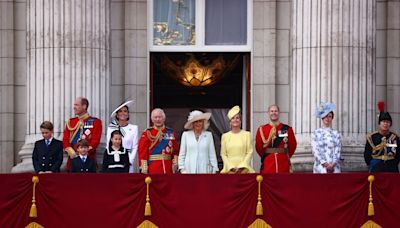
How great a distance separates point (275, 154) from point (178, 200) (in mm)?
2540

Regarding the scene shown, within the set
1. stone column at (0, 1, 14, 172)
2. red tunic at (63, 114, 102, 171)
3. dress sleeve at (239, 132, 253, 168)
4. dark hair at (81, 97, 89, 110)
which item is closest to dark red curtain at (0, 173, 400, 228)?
dress sleeve at (239, 132, 253, 168)

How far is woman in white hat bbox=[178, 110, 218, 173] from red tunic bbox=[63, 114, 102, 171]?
1684 mm

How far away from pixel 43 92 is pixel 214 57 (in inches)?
181

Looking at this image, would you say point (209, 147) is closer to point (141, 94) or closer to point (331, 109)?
point (331, 109)

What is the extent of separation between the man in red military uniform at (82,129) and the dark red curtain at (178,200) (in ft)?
6.73

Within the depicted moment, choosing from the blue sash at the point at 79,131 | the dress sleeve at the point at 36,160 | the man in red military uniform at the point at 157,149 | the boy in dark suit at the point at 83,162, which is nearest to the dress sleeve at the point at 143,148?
the man in red military uniform at the point at 157,149

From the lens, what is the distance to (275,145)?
29703 millimetres

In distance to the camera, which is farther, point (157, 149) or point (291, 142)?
point (291, 142)

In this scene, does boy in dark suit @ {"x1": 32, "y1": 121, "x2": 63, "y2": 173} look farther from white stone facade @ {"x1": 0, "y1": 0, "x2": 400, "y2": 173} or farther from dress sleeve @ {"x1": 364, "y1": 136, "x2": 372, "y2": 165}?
dress sleeve @ {"x1": 364, "y1": 136, "x2": 372, "y2": 165}

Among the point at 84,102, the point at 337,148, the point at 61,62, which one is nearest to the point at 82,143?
the point at 84,102

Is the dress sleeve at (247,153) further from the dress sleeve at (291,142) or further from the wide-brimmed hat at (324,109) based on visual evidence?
the wide-brimmed hat at (324,109)

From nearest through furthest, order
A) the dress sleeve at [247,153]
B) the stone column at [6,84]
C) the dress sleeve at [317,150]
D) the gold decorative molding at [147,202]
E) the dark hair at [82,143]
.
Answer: the gold decorative molding at [147,202] < the dress sleeve at [247,153] < the dark hair at [82,143] < the dress sleeve at [317,150] < the stone column at [6,84]

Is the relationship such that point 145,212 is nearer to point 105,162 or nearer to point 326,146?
point 105,162

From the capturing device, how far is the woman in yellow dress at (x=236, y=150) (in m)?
29.0
